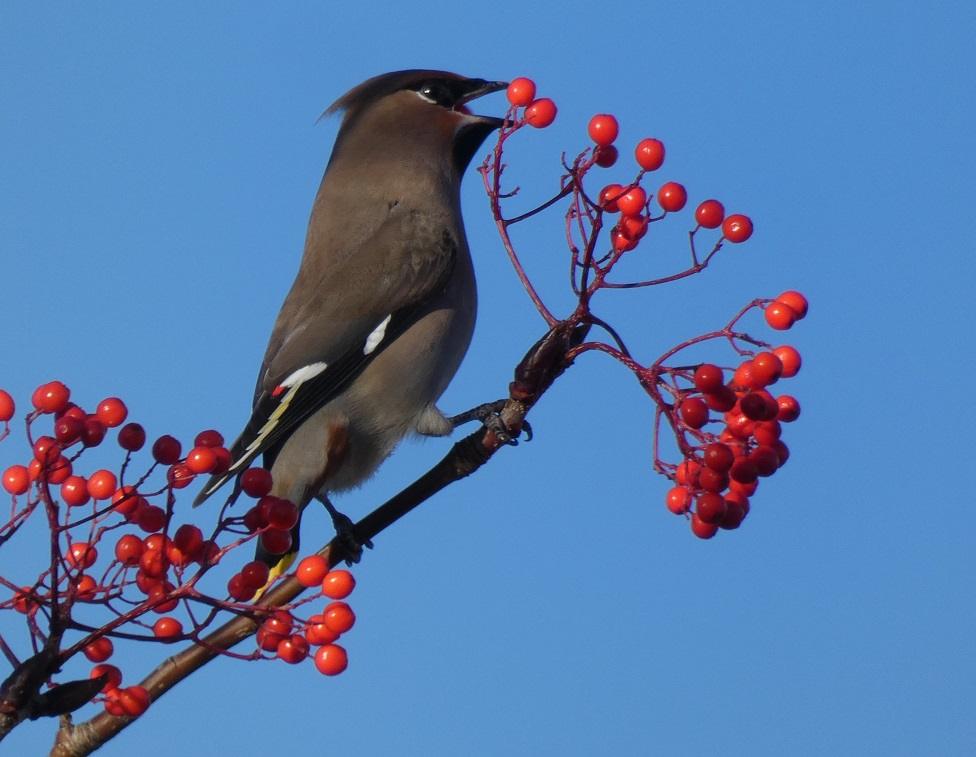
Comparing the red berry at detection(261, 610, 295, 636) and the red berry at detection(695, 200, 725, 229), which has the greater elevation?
the red berry at detection(695, 200, 725, 229)

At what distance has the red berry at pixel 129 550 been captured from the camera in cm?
197

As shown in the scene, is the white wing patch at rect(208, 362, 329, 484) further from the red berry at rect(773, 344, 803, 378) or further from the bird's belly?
the red berry at rect(773, 344, 803, 378)

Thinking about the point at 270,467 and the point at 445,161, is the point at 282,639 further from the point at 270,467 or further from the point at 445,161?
the point at 445,161

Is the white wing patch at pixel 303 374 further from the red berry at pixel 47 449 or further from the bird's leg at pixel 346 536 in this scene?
the red berry at pixel 47 449

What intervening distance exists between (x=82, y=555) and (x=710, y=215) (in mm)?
1192

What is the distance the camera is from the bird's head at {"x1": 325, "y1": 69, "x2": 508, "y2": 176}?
4270 mm

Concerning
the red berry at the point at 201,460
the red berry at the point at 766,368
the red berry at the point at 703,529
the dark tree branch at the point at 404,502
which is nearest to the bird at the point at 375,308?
the dark tree branch at the point at 404,502

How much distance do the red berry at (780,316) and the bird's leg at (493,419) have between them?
0.44 meters

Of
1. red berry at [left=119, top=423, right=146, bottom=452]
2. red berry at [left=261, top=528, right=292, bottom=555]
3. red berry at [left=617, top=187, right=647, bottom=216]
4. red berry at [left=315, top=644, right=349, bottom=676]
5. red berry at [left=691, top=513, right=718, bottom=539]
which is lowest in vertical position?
red berry at [left=315, top=644, right=349, bottom=676]

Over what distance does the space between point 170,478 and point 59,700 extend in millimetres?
390

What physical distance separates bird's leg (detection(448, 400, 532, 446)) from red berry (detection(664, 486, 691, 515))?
0.27 metres

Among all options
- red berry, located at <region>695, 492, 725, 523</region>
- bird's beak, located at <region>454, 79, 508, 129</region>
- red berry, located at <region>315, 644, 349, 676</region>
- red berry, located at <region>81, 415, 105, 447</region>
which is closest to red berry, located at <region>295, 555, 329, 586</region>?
red berry, located at <region>315, 644, 349, 676</region>

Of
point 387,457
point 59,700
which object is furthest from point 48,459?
point 387,457

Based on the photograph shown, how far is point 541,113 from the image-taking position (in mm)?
2498
